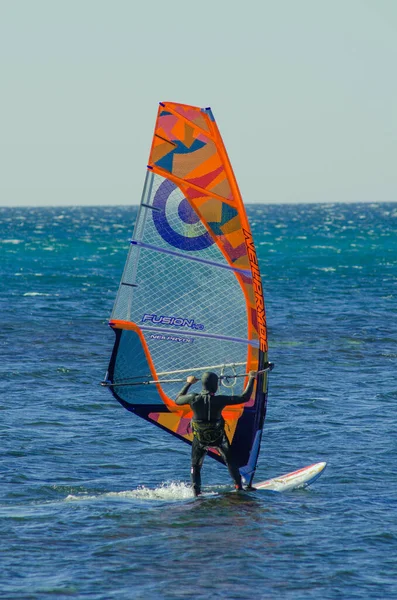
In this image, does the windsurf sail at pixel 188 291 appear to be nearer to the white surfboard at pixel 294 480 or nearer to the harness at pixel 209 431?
the white surfboard at pixel 294 480

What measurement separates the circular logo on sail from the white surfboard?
3.92 metres

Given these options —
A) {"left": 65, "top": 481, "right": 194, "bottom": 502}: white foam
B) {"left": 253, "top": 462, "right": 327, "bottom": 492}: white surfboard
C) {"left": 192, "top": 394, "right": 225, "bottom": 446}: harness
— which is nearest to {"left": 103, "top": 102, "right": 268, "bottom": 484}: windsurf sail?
{"left": 253, "top": 462, "right": 327, "bottom": 492}: white surfboard

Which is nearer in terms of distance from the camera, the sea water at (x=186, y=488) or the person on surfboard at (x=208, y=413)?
the sea water at (x=186, y=488)

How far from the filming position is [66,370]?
26688mm

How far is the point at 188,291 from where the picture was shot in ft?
49.0

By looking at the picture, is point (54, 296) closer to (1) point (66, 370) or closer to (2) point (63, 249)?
(1) point (66, 370)

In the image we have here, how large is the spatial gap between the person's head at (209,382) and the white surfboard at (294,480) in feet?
7.87

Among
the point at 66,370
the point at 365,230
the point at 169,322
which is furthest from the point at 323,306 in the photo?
the point at 365,230

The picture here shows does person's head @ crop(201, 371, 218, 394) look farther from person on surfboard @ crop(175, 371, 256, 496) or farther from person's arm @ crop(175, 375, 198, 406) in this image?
person's arm @ crop(175, 375, 198, 406)

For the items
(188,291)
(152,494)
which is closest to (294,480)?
(152,494)

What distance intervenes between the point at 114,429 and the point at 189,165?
293 inches

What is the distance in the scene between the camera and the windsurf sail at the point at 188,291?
47.1 feet

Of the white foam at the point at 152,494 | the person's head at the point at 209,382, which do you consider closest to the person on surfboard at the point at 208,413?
the person's head at the point at 209,382

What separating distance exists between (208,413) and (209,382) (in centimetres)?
45
